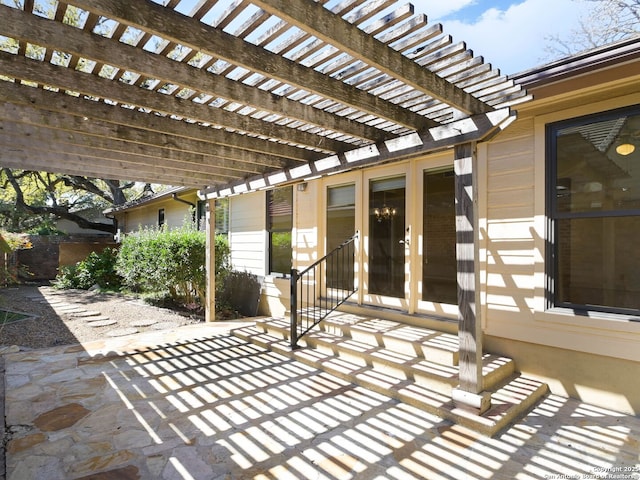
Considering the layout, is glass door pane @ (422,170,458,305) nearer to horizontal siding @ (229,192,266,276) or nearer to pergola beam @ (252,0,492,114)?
pergola beam @ (252,0,492,114)

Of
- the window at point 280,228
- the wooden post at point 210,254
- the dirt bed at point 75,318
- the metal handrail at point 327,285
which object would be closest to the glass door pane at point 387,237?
the metal handrail at point 327,285

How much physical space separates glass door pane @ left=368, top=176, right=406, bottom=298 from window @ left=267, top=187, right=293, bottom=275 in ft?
Result: 6.13

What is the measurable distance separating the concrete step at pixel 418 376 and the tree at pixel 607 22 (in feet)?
29.2

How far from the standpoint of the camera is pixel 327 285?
576 centimetres

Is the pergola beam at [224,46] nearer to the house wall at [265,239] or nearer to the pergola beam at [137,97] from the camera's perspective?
the pergola beam at [137,97]

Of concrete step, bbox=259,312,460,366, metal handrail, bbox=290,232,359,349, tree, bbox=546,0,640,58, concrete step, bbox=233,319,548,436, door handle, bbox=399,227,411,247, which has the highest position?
tree, bbox=546,0,640,58

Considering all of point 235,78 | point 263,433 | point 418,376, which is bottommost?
point 263,433

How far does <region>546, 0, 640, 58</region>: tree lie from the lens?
8852 millimetres

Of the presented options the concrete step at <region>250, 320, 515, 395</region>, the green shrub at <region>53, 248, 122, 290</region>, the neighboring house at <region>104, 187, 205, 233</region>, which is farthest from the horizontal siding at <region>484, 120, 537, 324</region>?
the green shrub at <region>53, 248, 122, 290</region>

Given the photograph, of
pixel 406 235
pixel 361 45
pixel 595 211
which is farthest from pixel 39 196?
pixel 595 211

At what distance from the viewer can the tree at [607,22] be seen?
8852mm

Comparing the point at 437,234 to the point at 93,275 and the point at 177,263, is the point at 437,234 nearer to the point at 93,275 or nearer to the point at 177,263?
the point at 177,263

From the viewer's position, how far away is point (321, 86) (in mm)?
2467

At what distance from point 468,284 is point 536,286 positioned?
3.41 feet
